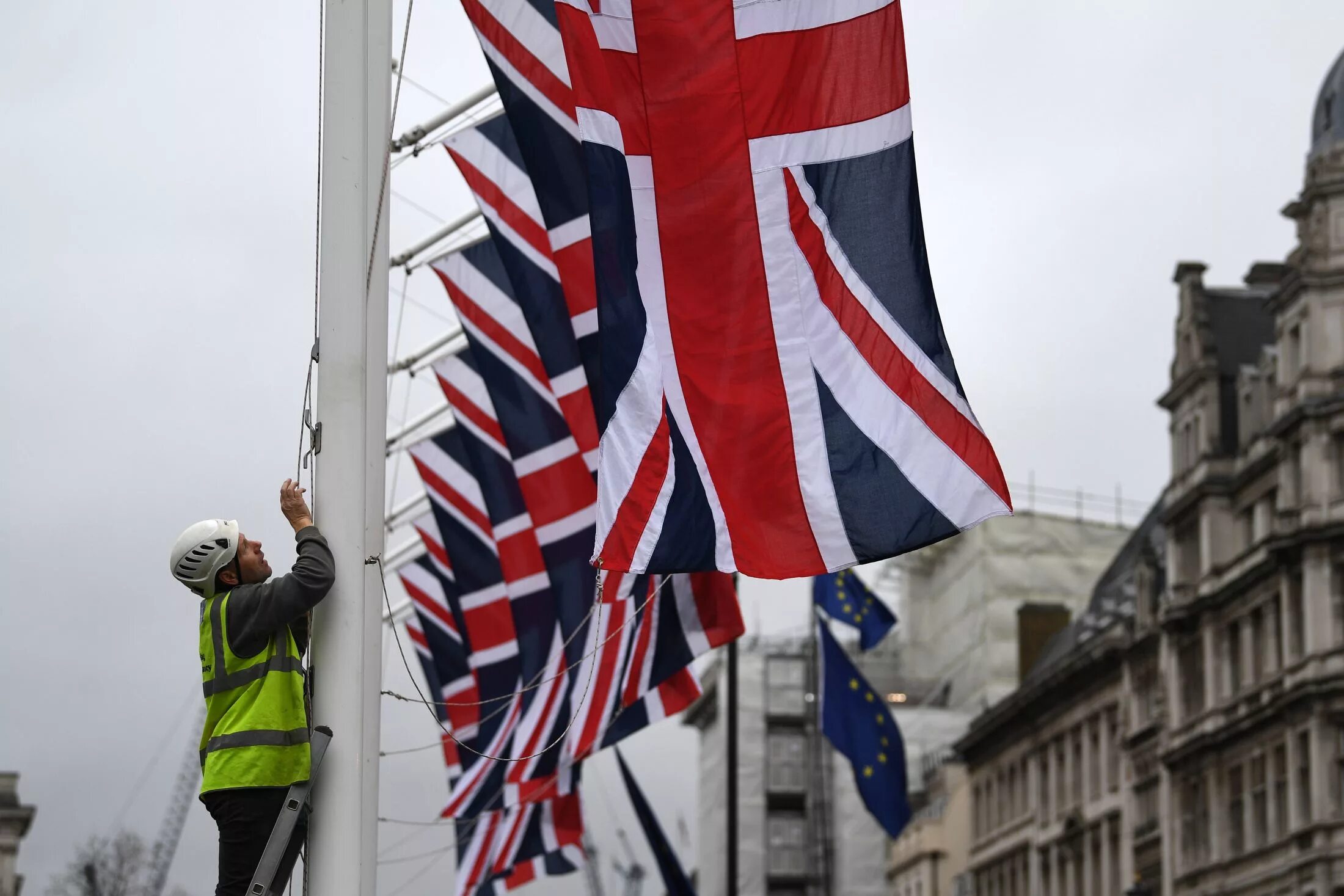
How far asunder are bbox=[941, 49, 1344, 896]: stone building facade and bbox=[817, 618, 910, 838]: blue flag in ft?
51.5

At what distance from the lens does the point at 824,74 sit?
9.55m

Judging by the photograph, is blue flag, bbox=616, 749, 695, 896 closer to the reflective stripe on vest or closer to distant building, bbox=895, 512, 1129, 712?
the reflective stripe on vest

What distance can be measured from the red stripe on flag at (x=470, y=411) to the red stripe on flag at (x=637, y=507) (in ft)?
36.1

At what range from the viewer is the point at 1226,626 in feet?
173

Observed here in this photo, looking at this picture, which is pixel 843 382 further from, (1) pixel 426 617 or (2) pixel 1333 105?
(2) pixel 1333 105

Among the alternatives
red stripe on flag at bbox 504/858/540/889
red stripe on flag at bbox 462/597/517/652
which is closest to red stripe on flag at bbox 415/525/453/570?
red stripe on flag at bbox 462/597/517/652

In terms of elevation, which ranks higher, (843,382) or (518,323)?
(518,323)

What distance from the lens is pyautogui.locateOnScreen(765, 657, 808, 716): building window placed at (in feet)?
340

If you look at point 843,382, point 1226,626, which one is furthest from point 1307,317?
point 843,382

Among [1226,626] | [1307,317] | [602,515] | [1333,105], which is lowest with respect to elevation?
[602,515]

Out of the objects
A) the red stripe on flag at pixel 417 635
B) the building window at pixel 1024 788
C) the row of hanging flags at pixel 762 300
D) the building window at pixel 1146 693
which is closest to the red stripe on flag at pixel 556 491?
the row of hanging flags at pixel 762 300

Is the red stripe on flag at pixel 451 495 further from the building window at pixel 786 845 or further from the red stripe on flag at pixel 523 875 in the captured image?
the building window at pixel 786 845

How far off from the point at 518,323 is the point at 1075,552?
74800 millimetres

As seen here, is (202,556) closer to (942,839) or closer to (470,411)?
(470,411)
